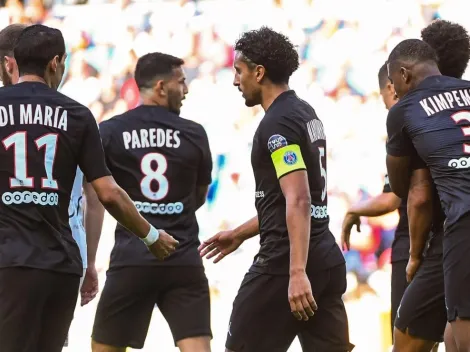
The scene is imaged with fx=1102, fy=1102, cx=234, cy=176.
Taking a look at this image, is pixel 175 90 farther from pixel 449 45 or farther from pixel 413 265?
pixel 413 265

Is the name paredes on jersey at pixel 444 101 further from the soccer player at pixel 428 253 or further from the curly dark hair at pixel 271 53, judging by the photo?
the curly dark hair at pixel 271 53

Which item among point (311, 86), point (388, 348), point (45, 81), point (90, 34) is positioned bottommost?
point (388, 348)

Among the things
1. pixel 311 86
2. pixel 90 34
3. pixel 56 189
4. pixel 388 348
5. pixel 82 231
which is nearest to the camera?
pixel 56 189

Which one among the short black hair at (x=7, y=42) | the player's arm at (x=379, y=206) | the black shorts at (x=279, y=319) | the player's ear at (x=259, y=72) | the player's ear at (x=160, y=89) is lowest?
the black shorts at (x=279, y=319)

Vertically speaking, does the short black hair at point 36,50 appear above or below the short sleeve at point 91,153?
above

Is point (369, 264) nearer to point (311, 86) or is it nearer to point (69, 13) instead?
point (311, 86)

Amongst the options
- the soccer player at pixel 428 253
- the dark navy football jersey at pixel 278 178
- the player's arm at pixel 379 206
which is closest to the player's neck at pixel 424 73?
the soccer player at pixel 428 253

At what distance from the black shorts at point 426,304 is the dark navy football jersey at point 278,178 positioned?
32 centimetres

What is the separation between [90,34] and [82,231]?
4789 millimetres

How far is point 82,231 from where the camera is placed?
4.29 meters

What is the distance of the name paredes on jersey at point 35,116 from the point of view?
356 cm

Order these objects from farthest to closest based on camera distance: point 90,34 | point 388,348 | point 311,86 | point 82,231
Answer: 1. point 90,34
2. point 311,86
3. point 388,348
4. point 82,231

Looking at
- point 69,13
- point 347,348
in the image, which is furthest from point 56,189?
point 69,13

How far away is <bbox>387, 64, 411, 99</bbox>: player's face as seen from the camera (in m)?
4.02
